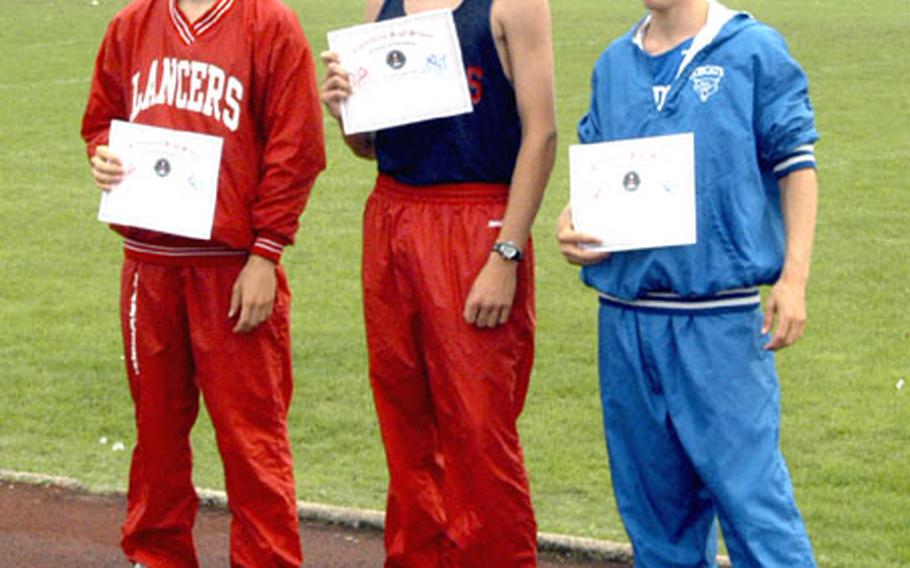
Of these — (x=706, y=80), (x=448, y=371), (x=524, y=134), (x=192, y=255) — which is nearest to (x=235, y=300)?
(x=192, y=255)

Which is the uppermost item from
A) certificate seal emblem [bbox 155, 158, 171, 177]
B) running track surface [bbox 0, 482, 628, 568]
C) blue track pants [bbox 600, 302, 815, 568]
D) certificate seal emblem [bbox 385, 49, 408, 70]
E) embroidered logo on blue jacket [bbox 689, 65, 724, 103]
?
certificate seal emblem [bbox 385, 49, 408, 70]

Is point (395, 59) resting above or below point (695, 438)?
above

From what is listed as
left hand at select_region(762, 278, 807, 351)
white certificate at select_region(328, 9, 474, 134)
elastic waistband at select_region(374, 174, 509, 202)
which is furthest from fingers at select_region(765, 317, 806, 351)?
white certificate at select_region(328, 9, 474, 134)

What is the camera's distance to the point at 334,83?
530 centimetres

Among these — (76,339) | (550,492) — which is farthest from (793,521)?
(76,339)

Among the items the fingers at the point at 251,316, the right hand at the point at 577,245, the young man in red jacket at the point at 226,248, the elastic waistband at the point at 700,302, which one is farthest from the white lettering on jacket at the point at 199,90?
the elastic waistband at the point at 700,302

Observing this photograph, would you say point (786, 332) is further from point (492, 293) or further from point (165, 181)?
point (165, 181)

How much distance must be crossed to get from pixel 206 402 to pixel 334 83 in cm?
104

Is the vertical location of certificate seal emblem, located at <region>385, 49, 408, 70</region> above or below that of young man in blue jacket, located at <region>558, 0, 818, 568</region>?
above

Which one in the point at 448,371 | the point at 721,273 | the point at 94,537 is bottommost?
the point at 94,537

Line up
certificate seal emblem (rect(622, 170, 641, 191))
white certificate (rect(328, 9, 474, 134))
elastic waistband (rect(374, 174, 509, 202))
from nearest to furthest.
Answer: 1. certificate seal emblem (rect(622, 170, 641, 191))
2. white certificate (rect(328, 9, 474, 134))
3. elastic waistband (rect(374, 174, 509, 202))

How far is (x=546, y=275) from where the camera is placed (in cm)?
1163

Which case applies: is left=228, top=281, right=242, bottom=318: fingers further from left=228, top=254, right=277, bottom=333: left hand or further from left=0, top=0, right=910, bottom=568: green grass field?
left=0, top=0, right=910, bottom=568: green grass field

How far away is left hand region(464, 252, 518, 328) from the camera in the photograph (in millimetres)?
5219
